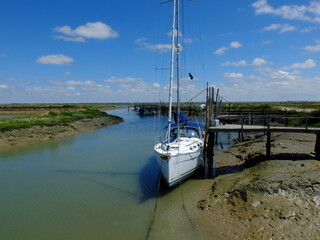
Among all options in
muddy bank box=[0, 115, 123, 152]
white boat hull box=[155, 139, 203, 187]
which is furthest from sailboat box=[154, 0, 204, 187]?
muddy bank box=[0, 115, 123, 152]

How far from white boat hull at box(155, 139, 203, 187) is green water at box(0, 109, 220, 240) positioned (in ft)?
2.98

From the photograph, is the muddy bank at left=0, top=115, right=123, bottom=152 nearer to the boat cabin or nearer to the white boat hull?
the boat cabin

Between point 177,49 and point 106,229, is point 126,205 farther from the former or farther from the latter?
point 177,49

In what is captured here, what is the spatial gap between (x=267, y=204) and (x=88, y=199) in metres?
9.99

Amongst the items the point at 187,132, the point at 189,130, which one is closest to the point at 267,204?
the point at 187,132

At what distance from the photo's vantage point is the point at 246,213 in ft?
34.9

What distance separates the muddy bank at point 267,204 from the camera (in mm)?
9523

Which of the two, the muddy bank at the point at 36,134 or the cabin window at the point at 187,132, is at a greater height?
the cabin window at the point at 187,132

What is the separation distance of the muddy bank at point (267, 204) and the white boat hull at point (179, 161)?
6.27ft

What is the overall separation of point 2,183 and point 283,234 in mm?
18429

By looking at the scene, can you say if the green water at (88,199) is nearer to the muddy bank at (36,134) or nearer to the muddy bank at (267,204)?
the muddy bank at (267,204)

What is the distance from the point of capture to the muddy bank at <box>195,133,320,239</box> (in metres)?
9.52

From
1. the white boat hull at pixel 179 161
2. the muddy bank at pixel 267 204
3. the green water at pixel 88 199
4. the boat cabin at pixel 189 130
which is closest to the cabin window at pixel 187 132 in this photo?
the boat cabin at pixel 189 130

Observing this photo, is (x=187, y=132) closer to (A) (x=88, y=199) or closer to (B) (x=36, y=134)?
(A) (x=88, y=199)
